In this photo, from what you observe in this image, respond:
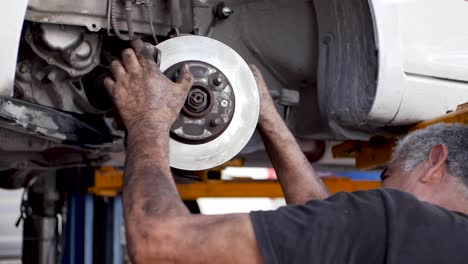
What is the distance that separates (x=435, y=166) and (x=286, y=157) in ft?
1.68

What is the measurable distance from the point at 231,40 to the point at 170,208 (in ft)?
3.08

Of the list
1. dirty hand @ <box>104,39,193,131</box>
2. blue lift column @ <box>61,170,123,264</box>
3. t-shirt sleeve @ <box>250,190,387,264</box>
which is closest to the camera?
t-shirt sleeve @ <box>250,190,387,264</box>

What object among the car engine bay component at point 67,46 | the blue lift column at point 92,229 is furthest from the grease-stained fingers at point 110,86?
the blue lift column at point 92,229

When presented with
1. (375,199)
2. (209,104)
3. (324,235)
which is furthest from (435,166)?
(209,104)

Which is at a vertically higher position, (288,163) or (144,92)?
(144,92)

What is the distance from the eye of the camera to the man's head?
1.50 m

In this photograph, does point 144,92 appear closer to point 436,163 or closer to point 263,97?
point 263,97

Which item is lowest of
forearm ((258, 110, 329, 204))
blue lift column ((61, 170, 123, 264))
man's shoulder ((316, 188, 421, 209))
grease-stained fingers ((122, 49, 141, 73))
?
blue lift column ((61, 170, 123, 264))

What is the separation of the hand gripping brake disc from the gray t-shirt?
386 mm

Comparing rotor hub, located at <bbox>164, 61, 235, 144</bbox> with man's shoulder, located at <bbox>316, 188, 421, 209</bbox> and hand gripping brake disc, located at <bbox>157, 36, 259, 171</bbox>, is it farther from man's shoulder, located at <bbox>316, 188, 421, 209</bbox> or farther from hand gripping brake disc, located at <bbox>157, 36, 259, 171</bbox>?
man's shoulder, located at <bbox>316, 188, 421, 209</bbox>

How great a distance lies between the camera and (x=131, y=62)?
5.11 feet

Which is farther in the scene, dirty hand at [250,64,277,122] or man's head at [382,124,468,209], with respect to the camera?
dirty hand at [250,64,277,122]

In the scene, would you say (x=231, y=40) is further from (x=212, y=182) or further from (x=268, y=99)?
(x=212, y=182)

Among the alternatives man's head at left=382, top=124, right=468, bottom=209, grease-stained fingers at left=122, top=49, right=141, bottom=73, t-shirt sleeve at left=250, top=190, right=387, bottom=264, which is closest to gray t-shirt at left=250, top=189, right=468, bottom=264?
t-shirt sleeve at left=250, top=190, right=387, bottom=264
